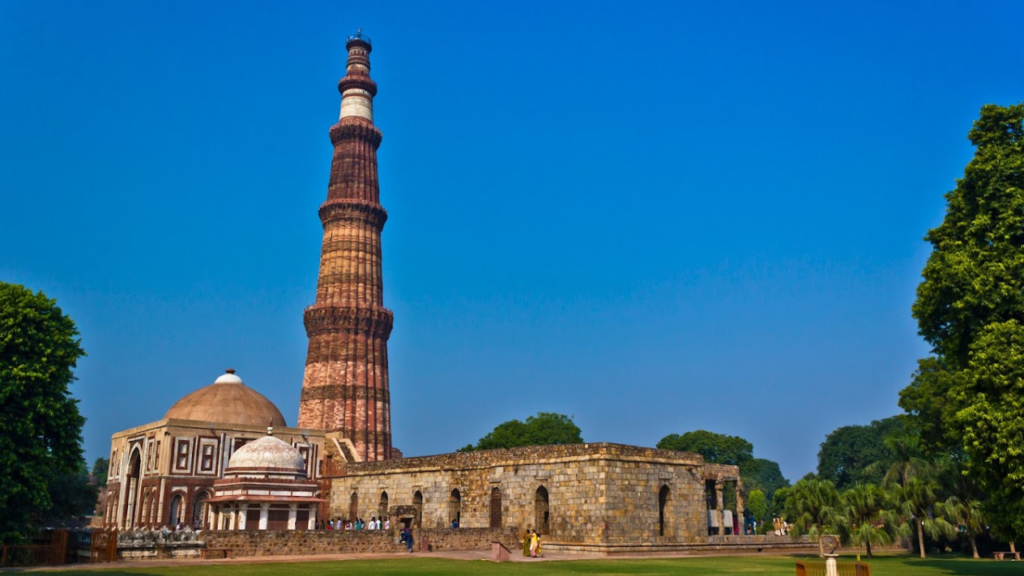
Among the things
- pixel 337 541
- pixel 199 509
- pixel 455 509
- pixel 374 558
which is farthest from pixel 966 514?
pixel 199 509

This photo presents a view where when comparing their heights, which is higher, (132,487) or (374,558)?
(132,487)

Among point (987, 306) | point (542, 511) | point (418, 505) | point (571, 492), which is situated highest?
point (987, 306)

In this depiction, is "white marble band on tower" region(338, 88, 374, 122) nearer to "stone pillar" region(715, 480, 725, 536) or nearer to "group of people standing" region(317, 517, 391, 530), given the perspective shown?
"group of people standing" region(317, 517, 391, 530)

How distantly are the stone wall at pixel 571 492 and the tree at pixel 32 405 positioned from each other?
1407cm

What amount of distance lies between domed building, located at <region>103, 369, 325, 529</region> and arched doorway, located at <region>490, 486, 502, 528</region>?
32.1 feet

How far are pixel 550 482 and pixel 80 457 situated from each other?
16.0 metres

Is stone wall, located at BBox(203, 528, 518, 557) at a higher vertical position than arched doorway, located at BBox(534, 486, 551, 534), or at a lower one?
lower

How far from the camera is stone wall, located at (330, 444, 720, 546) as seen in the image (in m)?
27.9

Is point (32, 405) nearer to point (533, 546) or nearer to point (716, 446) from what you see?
point (533, 546)

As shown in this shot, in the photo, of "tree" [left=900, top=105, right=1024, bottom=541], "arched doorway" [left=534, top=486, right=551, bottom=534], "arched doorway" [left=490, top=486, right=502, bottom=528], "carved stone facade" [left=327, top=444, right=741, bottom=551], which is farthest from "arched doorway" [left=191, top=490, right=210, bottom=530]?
"tree" [left=900, top=105, right=1024, bottom=541]

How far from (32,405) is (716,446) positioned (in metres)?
63.1

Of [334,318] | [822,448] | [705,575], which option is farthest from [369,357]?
[822,448]

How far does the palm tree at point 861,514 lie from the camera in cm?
2747

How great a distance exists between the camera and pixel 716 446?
2980 inches
